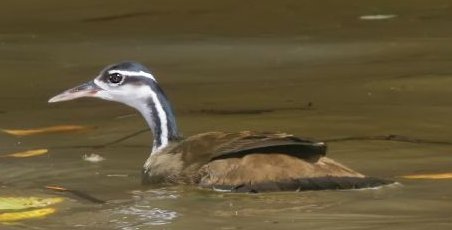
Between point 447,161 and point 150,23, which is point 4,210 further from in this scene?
point 150,23

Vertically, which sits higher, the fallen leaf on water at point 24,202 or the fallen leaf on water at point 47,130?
the fallen leaf on water at point 47,130

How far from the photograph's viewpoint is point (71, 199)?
21.4 ft

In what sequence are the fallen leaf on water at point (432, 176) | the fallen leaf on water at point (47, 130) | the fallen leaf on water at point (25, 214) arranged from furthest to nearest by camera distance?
the fallen leaf on water at point (47, 130) < the fallen leaf on water at point (432, 176) < the fallen leaf on water at point (25, 214)

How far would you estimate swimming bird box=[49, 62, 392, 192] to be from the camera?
6305mm

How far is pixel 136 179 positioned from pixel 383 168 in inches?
47.0

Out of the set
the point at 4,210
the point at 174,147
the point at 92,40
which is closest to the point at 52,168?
the point at 174,147

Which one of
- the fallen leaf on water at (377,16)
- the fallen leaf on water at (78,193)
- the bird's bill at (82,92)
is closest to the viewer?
the fallen leaf on water at (78,193)

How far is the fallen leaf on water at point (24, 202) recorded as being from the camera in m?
6.30

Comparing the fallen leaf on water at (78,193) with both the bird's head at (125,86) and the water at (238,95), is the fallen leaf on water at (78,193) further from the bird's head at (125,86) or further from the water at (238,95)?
the bird's head at (125,86)

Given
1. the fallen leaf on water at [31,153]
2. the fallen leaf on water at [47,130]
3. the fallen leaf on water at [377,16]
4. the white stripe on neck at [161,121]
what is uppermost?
the fallen leaf on water at [377,16]

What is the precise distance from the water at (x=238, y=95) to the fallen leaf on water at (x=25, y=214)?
7cm

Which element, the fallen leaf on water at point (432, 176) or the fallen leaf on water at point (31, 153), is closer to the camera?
the fallen leaf on water at point (432, 176)

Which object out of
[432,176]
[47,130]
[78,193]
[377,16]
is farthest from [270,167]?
[377,16]

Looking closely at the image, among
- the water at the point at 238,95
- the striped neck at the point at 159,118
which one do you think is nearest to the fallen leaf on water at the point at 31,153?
the water at the point at 238,95
